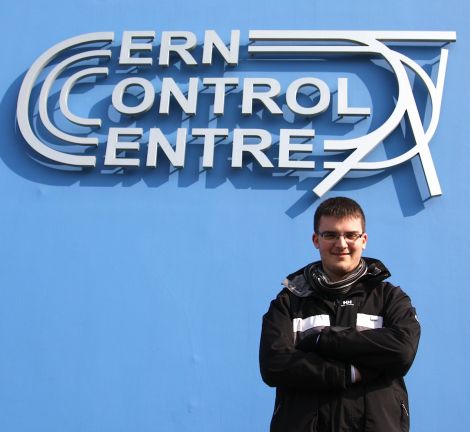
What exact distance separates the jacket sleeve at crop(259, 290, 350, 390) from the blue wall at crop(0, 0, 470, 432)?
61.5 inches

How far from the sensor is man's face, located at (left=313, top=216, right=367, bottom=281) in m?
1.72

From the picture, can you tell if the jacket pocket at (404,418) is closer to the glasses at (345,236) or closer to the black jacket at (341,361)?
the black jacket at (341,361)

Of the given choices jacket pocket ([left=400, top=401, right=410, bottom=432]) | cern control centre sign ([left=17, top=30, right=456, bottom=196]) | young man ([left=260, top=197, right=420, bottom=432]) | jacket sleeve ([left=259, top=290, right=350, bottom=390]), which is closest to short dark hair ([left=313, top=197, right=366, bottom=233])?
young man ([left=260, top=197, right=420, bottom=432])

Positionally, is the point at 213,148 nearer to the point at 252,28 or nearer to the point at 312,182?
the point at 312,182

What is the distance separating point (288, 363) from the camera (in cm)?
161

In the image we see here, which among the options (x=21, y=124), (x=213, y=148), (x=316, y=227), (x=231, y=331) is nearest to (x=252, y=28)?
(x=213, y=148)

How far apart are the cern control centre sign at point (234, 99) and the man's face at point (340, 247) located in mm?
1781

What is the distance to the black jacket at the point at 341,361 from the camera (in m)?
1.55

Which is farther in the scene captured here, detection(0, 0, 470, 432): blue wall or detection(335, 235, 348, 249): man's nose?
detection(0, 0, 470, 432): blue wall

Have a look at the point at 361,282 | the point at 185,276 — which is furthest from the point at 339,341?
the point at 185,276

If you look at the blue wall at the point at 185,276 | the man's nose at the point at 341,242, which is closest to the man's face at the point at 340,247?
the man's nose at the point at 341,242

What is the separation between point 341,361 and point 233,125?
237 centimetres

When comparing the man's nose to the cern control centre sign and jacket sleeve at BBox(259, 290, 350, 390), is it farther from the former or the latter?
the cern control centre sign

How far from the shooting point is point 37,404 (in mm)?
3273
